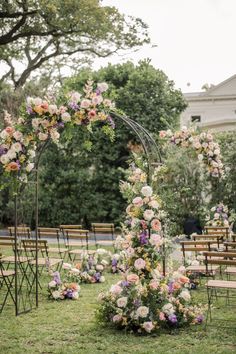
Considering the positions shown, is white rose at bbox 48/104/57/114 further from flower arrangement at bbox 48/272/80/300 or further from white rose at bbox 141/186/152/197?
flower arrangement at bbox 48/272/80/300

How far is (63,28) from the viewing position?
19172 mm

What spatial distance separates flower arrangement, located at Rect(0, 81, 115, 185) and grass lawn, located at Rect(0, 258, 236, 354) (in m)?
2.09

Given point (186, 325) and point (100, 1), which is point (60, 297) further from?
point (100, 1)

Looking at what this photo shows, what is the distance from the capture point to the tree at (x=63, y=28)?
59.7ft

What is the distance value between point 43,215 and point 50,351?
13.4 metres

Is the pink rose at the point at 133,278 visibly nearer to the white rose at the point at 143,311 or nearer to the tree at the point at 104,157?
the white rose at the point at 143,311

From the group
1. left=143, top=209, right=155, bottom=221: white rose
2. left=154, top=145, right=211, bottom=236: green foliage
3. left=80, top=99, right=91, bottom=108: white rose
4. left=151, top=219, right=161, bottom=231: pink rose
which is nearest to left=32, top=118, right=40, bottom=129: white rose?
left=80, top=99, right=91, bottom=108: white rose

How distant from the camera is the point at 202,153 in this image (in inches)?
474

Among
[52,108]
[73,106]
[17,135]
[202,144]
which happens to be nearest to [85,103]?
[73,106]

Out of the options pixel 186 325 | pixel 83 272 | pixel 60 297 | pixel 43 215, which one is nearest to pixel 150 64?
pixel 43 215

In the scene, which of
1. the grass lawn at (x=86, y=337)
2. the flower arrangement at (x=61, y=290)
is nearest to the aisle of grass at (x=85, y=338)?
the grass lawn at (x=86, y=337)

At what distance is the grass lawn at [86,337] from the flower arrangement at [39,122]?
82.1 inches

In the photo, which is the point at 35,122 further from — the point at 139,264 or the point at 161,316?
the point at 161,316

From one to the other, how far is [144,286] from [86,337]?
38.8 inches
